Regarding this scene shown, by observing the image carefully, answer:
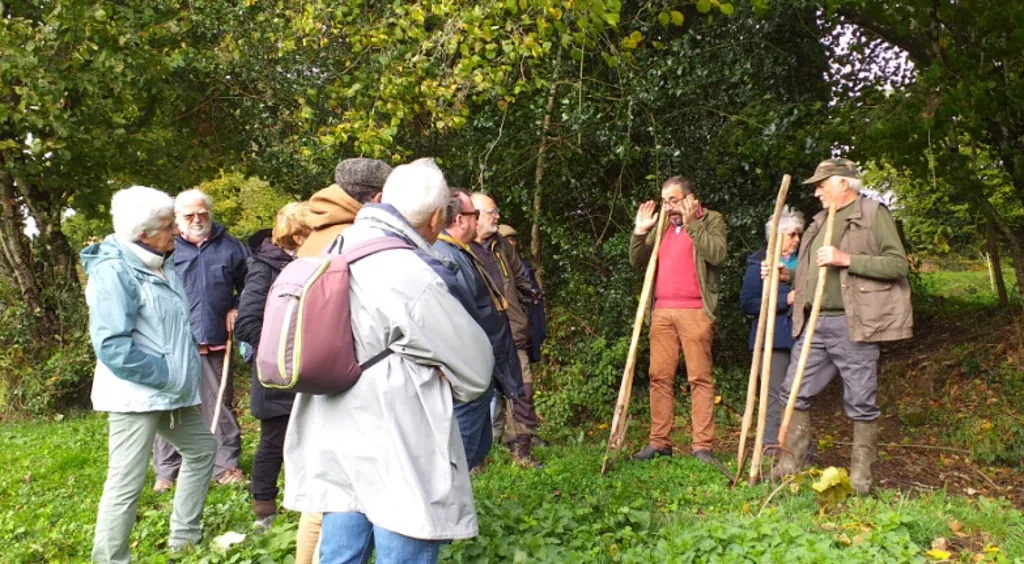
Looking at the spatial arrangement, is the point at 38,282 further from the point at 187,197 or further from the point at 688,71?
the point at 688,71

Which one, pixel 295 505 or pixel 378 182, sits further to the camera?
pixel 378 182

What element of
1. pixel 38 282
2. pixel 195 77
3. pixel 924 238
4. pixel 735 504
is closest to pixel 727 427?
pixel 735 504

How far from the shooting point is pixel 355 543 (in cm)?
288

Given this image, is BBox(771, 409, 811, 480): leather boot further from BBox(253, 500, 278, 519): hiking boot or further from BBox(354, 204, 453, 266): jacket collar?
BBox(354, 204, 453, 266): jacket collar

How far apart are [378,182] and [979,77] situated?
19.4ft

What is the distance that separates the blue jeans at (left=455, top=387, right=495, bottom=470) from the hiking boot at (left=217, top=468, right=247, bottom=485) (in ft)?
8.98

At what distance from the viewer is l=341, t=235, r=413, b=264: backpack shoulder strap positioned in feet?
9.00

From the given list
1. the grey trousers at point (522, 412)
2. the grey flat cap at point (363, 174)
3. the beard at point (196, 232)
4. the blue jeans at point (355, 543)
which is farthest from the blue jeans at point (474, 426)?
the beard at point (196, 232)

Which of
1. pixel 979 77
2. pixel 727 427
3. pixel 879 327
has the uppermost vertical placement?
pixel 979 77

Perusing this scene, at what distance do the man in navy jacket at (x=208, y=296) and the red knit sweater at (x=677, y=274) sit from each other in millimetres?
3226

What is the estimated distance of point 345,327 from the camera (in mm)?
2674

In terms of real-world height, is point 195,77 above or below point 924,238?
above

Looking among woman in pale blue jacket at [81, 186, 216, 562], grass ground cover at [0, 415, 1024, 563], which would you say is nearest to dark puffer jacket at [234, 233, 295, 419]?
woman in pale blue jacket at [81, 186, 216, 562]

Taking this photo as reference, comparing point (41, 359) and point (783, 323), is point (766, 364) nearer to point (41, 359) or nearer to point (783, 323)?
point (783, 323)
